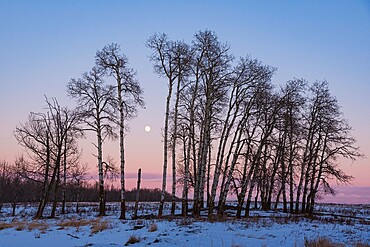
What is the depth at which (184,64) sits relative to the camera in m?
23.5

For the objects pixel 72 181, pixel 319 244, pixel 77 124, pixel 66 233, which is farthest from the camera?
pixel 72 181

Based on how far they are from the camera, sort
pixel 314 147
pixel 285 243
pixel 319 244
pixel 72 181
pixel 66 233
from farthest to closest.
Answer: pixel 72 181
pixel 314 147
pixel 66 233
pixel 285 243
pixel 319 244

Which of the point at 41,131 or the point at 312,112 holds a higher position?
the point at 312,112

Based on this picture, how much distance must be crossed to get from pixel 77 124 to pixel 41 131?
512 centimetres

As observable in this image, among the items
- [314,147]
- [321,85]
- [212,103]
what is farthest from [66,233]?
[321,85]

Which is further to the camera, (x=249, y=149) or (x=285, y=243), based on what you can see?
(x=249, y=149)

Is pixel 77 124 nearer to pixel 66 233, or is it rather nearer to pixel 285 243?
pixel 66 233

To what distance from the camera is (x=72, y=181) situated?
120 feet

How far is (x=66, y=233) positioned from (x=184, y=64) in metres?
12.8

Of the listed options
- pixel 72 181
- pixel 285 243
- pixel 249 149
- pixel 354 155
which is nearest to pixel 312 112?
pixel 354 155

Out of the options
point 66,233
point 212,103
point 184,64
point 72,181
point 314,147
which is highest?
point 184,64

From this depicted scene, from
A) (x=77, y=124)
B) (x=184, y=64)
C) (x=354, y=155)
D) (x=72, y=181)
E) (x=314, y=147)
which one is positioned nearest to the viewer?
(x=184, y=64)

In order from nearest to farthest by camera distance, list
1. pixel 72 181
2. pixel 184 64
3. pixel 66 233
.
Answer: pixel 66 233 < pixel 184 64 < pixel 72 181

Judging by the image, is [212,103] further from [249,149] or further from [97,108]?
[97,108]
